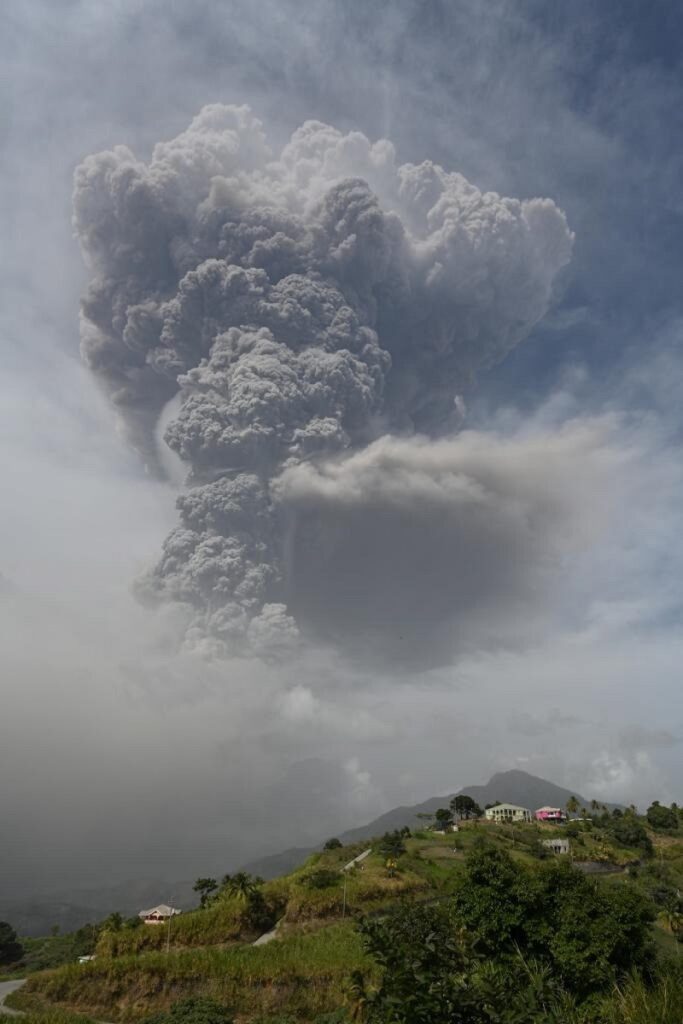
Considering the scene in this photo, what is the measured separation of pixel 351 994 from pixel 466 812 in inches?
3473

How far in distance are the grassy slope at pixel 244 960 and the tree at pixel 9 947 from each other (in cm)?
4740

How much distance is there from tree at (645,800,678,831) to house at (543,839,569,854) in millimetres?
24082

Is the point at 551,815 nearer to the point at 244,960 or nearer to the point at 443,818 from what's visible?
the point at 443,818

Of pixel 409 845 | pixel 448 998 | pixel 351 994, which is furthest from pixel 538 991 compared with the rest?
pixel 409 845

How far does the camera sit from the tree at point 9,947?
253ft

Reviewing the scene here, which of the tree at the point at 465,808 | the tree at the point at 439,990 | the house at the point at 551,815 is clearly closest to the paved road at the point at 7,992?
the tree at the point at 439,990

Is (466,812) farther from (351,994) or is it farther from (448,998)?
(448,998)

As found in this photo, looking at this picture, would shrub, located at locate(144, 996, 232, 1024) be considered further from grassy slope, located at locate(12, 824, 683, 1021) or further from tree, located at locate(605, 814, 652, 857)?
tree, located at locate(605, 814, 652, 857)

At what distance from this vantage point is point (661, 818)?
97.8 meters

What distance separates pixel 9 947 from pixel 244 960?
6630 cm

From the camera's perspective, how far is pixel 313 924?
45.3 meters

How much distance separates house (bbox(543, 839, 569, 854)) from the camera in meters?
78.6

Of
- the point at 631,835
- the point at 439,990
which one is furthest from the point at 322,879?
the point at 631,835

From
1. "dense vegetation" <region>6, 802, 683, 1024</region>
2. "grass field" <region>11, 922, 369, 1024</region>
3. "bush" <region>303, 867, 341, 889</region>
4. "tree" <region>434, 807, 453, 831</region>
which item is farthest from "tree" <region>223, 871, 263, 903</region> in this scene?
"tree" <region>434, 807, 453, 831</region>
